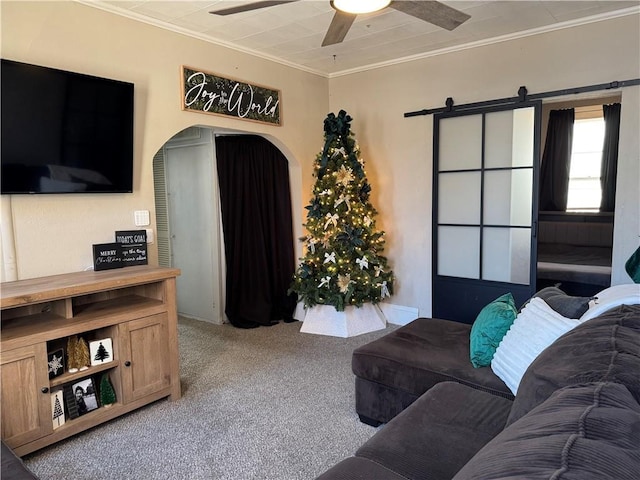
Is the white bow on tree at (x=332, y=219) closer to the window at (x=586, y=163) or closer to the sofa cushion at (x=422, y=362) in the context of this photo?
the sofa cushion at (x=422, y=362)

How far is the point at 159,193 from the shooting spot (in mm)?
5211

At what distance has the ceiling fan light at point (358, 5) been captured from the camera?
249 cm

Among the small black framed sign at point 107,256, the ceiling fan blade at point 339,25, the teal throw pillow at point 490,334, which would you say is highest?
the ceiling fan blade at point 339,25

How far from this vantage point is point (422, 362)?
2.37 m

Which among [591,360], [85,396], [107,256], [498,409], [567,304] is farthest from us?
[107,256]

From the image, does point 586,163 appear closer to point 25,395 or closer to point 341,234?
point 341,234

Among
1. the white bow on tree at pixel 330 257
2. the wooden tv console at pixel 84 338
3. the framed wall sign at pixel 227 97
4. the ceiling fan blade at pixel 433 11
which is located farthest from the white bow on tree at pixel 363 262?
the ceiling fan blade at pixel 433 11

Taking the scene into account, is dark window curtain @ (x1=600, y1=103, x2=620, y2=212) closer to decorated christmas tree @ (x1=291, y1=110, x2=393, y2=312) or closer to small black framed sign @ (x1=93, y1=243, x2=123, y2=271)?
decorated christmas tree @ (x1=291, y1=110, x2=393, y2=312)

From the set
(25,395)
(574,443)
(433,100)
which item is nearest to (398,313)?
(433,100)

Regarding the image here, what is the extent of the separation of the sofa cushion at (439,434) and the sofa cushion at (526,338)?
153 mm

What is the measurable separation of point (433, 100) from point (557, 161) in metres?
3.66

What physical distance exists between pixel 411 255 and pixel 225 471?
119 inches

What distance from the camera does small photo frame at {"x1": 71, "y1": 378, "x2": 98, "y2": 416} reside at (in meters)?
2.61

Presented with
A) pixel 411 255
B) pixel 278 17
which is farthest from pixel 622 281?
pixel 278 17
